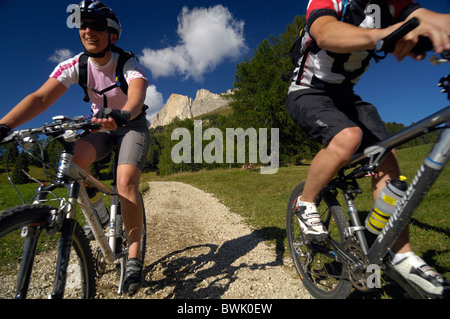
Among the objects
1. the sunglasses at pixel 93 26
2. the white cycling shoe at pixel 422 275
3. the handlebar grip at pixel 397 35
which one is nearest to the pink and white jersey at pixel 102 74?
the sunglasses at pixel 93 26

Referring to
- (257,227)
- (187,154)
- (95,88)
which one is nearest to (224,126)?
(187,154)

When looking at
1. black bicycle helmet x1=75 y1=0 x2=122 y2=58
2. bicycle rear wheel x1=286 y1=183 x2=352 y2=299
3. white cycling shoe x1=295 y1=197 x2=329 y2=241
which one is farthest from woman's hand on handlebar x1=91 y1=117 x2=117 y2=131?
bicycle rear wheel x1=286 y1=183 x2=352 y2=299

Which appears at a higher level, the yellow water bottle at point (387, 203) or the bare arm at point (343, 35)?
the bare arm at point (343, 35)

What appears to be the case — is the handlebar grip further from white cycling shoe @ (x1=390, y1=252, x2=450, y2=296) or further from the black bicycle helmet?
the black bicycle helmet

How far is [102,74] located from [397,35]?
9.63 ft

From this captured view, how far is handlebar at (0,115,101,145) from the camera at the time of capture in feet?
5.51

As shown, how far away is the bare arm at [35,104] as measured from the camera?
6.93 feet

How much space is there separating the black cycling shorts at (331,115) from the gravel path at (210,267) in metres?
1.96

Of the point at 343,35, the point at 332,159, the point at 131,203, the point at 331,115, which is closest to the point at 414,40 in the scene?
the point at 343,35

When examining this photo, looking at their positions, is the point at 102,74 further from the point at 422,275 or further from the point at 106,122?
the point at 422,275

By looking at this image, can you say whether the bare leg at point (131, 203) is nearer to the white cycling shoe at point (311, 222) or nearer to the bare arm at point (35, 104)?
the bare arm at point (35, 104)

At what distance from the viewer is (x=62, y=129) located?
1.76m

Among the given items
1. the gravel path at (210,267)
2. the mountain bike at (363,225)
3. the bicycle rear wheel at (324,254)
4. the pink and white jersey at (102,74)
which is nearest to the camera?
the mountain bike at (363,225)

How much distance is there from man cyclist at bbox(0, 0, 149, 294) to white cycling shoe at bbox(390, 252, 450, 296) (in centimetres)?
→ 243
